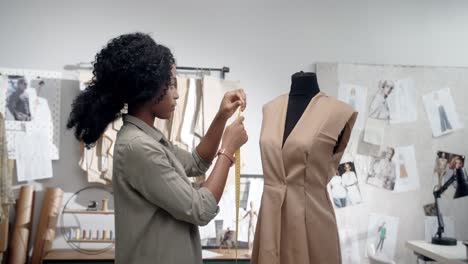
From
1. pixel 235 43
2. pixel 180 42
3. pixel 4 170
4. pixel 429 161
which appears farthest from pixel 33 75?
pixel 429 161

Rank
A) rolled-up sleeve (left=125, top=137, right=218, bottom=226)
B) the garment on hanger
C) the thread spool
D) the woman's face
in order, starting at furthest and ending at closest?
the thread spool
the garment on hanger
the woman's face
rolled-up sleeve (left=125, top=137, right=218, bottom=226)

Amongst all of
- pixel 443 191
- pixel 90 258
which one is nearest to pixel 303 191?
pixel 90 258

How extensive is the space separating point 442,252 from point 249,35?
1.85 m

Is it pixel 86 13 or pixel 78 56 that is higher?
pixel 86 13

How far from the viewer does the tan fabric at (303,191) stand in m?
1.40

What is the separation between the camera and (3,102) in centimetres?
269

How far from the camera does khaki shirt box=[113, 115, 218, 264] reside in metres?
1.11

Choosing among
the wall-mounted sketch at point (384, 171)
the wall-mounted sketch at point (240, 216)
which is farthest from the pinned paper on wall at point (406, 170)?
the wall-mounted sketch at point (240, 216)

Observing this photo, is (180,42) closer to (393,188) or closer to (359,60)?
(359,60)

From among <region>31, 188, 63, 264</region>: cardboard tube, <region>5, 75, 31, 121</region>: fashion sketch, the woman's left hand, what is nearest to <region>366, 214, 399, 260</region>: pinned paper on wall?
the woman's left hand

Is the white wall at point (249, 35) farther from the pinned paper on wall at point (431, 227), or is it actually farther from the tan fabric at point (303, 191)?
the tan fabric at point (303, 191)

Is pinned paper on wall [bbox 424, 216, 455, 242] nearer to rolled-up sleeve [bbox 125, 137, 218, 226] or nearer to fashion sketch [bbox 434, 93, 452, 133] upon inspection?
fashion sketch [bbox 434, 93, 452, 133]

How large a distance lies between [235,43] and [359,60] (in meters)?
0.93

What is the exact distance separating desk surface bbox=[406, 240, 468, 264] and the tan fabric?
3.36 feet
